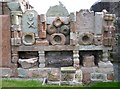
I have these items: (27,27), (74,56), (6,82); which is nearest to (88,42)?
(74,56)

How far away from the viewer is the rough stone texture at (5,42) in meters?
8.88

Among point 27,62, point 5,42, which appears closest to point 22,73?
point 27,62

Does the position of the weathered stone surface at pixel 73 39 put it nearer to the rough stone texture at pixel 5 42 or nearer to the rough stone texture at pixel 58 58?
the rough stone texture at pixel 58 58

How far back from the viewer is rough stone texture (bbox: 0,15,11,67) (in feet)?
29.1

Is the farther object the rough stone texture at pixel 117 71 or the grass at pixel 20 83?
the rough stone texture at pixel 117 71

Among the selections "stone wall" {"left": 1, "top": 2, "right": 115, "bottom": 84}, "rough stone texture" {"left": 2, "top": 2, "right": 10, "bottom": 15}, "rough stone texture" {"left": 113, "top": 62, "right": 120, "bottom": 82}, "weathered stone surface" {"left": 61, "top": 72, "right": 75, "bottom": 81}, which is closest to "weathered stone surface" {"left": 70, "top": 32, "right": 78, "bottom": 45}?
"stone wall" {"left": 1, "top": 2, "right": 115, "bottom": 84}

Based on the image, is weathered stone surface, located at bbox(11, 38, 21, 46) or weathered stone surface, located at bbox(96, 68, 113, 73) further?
weathered stone surface, located at bbox(11, 38, 21, 46)

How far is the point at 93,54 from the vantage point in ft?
30.6

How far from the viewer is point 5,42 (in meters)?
8.91

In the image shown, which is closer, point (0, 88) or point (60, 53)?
point (0, 88)

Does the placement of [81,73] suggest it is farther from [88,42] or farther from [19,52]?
[19,52]

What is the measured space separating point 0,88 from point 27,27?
8.49 feet

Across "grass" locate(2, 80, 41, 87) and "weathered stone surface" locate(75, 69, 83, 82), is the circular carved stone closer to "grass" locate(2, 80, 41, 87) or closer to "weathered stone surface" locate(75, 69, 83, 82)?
"weathered stone surface" locate(75, 69, 83, 82)

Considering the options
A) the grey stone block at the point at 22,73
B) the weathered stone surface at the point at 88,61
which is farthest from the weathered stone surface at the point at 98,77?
the grey stone block at the point at 22,73
